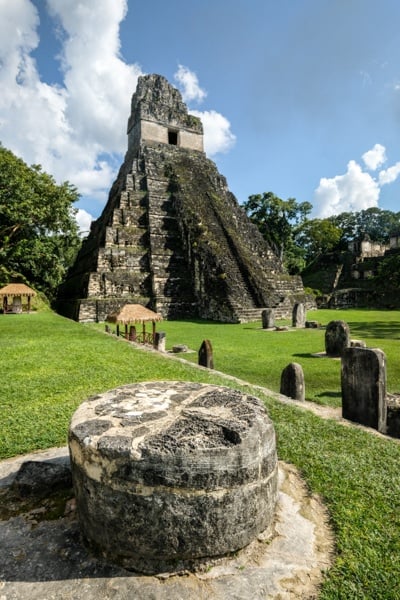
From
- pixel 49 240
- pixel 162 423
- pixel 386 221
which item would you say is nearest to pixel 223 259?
pixel 49 240

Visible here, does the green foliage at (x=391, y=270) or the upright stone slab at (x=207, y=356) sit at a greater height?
the green foliage at (x=391, y=270)

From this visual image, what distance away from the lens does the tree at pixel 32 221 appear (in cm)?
2027

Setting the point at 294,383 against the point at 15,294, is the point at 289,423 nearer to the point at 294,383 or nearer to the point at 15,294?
the point at 294,383

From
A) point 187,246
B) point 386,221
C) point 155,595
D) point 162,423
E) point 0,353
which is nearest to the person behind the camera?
point 155,595

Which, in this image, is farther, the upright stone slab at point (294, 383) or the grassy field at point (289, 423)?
the upright stone slab at point (294, 383)

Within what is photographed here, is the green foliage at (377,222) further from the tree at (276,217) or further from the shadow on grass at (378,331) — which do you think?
the shadow on grass at (378,331)

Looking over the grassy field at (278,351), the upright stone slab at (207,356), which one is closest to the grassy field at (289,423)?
the grassy field at (278,351)

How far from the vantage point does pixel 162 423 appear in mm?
2404

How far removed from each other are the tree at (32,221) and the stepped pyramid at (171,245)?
6.48 ft

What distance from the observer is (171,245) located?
22.2m

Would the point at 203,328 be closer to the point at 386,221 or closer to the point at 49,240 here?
the point at 49,240

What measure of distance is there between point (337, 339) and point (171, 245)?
589 inches

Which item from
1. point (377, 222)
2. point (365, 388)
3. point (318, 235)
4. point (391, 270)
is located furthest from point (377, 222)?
point (365, 388)

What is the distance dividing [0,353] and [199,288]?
44.7ft
